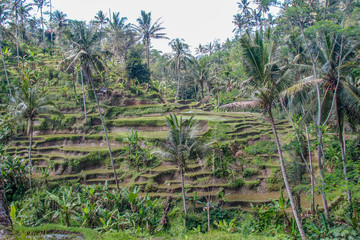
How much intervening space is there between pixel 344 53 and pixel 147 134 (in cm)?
1572

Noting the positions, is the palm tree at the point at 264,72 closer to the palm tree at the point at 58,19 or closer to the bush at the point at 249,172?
the bush at the point at 249,172

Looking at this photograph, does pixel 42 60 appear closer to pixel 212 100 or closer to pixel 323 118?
pixel 212 100

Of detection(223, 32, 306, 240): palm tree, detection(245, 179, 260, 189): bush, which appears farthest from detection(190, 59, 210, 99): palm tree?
detection(223, 32, 306, 240): palm tree

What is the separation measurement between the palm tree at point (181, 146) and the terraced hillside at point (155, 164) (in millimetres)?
2805

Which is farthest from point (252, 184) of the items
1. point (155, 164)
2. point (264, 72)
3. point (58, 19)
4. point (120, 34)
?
point (58, 19)

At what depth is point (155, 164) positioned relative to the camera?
743 inches

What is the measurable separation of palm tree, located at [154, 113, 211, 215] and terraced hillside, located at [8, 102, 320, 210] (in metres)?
2.81

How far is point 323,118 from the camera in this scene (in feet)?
41.4

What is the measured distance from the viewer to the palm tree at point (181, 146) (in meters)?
13.5

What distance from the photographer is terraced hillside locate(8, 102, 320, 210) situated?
53.7 feet

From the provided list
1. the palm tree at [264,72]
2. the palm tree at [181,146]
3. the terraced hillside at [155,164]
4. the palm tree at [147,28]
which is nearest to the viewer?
the palm tree at [264,72]

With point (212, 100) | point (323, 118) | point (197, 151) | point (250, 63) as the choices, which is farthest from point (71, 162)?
point (212, 100)

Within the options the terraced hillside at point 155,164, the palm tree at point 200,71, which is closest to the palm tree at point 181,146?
the terraced hillside at point 155,164

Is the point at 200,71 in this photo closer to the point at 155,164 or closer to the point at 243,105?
the point at 155,164
